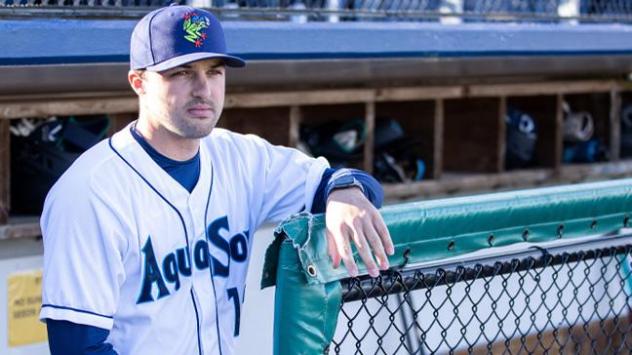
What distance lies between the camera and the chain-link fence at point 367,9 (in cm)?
418

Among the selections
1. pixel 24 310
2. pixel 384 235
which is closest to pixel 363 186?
pixel 384 235

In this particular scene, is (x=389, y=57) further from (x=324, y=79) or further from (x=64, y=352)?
(x=64, y=352)

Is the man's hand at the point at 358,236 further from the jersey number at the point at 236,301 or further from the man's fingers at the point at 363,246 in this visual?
the jersey number at the point at 236,301

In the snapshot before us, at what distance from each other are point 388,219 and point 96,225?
0.65m

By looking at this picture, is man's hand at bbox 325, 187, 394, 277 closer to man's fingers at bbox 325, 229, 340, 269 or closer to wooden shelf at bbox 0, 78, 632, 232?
man's fingers at bbox 325, 229, 340, 269

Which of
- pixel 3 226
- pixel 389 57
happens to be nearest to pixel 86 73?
pixel 3 226

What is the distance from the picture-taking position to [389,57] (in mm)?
→ 5172

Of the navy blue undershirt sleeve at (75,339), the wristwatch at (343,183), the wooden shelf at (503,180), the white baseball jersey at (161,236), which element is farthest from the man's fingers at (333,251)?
the wooden shelf at (503,180)

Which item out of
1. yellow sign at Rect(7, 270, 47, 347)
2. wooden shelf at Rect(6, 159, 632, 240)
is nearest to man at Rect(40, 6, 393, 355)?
yellow sign at Rect(7, 270, 47, 347)

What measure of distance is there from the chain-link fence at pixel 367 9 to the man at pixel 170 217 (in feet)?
5.30

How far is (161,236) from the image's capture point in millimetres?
2439

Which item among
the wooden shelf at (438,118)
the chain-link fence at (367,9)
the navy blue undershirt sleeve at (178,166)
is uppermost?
the chain-link fence at (367,9)

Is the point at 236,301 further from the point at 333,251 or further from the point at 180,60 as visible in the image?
the point at 180,60

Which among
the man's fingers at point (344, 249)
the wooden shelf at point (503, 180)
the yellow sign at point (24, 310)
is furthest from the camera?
the wooden shelf at point (503, 180)
